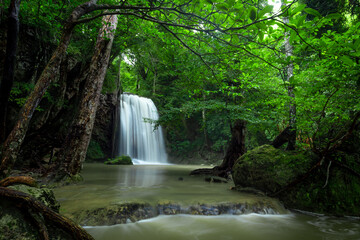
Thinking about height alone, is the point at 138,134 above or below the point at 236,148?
above

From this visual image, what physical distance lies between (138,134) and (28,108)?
17.0 m

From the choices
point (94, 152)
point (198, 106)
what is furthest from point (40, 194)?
point (94, 152)

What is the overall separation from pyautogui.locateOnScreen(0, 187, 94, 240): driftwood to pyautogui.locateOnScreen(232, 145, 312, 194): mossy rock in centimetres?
439

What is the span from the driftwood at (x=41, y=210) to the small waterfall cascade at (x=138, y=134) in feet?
53.3

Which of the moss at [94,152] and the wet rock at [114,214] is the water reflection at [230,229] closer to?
the wet rock at [114,214]

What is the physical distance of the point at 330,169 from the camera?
4555 millimetres

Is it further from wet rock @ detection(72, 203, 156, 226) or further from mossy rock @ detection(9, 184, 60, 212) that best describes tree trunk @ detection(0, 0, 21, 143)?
wet rock @ detection(72, 203, 156, 226)

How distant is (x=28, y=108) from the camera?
2855 millimetres

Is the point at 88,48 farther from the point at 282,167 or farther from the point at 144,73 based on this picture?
the point at 144,73

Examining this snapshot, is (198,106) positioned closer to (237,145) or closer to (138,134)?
(237,145)

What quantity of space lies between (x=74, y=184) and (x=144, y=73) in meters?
21.3

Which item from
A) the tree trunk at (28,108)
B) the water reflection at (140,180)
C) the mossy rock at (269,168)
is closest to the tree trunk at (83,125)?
the water reflection at (140,180)

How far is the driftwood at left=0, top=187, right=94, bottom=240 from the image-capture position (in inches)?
66.7

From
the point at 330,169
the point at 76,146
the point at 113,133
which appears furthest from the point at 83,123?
the point at 113,133
